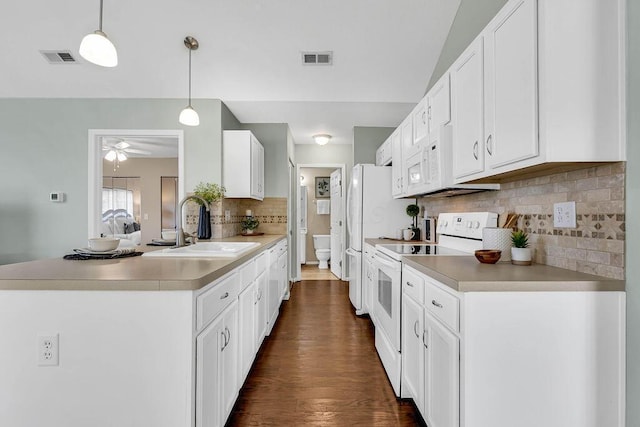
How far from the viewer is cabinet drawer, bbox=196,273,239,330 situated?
131 centimetres

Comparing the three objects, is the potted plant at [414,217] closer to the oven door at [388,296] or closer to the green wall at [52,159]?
the oven door at [388,296]

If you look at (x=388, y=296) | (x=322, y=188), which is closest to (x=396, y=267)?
(x=388, y=296)

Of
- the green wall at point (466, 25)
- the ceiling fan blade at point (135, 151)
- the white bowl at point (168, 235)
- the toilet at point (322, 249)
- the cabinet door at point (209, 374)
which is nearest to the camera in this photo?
the cabinet door at point (209, 374)

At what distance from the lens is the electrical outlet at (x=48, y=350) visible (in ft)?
4.06

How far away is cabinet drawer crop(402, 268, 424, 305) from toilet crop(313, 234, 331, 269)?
4.86 meters

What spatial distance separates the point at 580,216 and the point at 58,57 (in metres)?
4.23

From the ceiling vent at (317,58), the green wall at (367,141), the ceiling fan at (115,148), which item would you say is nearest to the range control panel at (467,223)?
the ceiling vent at (317,58)

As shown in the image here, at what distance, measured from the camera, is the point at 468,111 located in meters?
1.81

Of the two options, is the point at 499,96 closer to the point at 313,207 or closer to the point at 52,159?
the point at 52,159

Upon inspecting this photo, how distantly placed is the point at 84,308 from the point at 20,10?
293 cm

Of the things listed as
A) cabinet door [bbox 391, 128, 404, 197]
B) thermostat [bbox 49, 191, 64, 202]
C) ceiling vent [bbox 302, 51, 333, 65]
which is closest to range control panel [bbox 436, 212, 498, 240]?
cabinet door [bbox 391, 128, 404, 197]

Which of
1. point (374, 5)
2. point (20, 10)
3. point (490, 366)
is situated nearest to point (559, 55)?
point (490, 366)

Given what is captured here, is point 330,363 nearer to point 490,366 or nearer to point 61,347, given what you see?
point 490,366

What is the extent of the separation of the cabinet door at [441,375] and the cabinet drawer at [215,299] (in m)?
1.01
